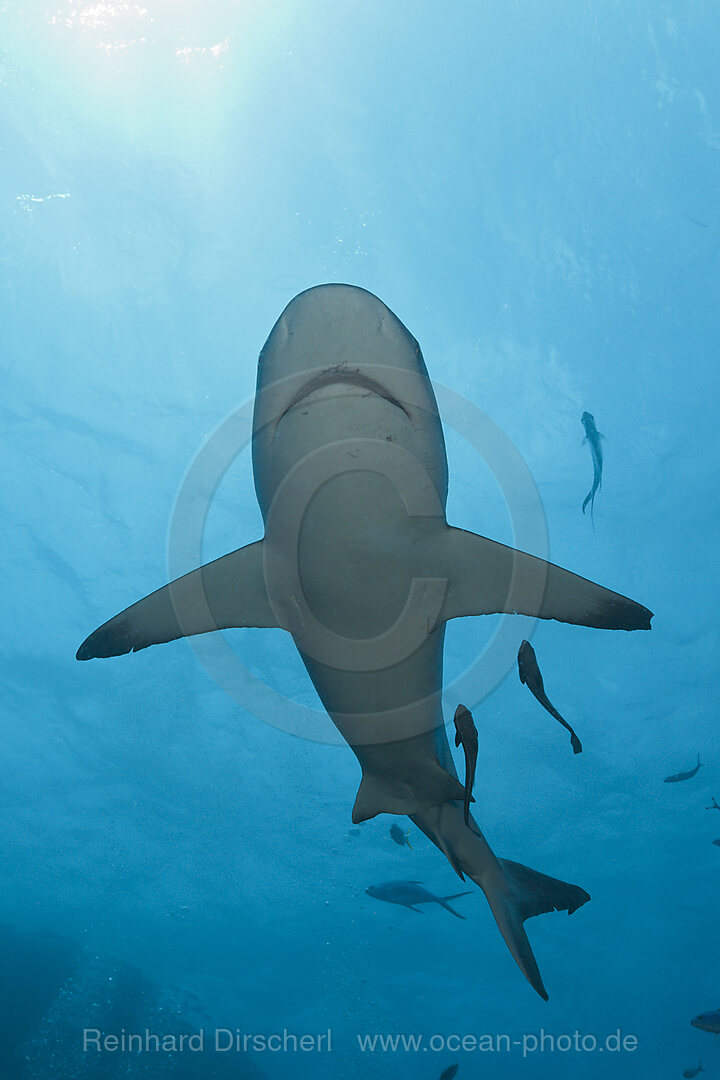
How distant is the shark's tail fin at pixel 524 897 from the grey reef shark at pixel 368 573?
2 cm

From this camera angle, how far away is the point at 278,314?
10461 mm

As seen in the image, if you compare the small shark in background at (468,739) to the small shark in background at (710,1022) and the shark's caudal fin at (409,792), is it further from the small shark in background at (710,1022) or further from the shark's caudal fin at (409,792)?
the small shark in background at (710,1022)

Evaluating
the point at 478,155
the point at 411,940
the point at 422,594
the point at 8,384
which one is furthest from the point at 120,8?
the point at 411,940

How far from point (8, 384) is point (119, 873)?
52.1ft

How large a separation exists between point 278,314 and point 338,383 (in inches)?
309

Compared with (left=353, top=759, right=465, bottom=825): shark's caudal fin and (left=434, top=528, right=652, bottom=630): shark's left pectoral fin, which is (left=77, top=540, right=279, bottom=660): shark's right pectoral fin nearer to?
(left=434, top=528, right=652, bottom=630): shark's left pectoral fin

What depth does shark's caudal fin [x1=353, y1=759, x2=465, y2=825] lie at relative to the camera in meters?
4.88

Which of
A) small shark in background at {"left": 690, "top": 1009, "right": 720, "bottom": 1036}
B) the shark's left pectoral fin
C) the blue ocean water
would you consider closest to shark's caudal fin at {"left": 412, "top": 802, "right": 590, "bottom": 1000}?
the shark's left pectoral fin

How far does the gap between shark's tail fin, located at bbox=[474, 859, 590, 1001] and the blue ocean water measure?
6.77 meters

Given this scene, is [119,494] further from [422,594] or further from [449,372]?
[422,594]

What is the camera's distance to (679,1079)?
3008 cm

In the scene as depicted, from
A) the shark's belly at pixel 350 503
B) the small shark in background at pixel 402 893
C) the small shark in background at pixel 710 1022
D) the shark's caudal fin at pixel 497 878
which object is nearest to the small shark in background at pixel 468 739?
the shark's belly at pixel 350 503

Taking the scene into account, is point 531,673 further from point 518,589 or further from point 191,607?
point 191,607

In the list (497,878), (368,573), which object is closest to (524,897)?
(497,878)
